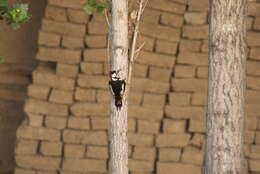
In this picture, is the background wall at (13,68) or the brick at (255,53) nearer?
the brick at (255,53)

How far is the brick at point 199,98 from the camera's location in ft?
25.5

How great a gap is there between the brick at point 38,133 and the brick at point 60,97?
31 centimetres

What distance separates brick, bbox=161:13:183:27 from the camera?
7.71 m

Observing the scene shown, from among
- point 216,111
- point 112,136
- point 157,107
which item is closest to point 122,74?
point 112,136

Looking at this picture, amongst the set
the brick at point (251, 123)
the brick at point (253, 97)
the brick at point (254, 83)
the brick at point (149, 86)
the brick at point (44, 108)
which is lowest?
the brick at point (251, 123)

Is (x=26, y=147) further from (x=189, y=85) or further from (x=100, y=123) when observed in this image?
(x=189, y=85)

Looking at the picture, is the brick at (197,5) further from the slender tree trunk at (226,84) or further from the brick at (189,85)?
the slender tree trunk at (226,84)

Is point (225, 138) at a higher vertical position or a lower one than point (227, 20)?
lower

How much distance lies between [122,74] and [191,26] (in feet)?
8.82

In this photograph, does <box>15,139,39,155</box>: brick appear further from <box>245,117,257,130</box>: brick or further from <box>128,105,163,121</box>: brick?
<box>245,117,257,130</box>: brick

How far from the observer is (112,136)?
525cm

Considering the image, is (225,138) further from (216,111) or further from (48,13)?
(48,13)

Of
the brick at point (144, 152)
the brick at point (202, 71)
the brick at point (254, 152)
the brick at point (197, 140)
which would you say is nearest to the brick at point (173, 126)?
the brick at point (197, 140)

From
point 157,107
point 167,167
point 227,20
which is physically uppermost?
point 227,20
